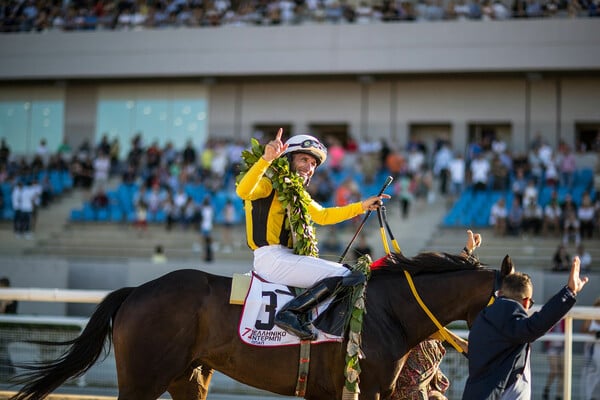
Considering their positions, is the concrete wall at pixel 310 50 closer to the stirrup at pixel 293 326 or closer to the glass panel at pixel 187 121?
the glass panel at pixel 187 121

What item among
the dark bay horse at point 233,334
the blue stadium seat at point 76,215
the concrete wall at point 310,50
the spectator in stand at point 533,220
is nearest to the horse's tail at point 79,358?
the dark bay horse at point 233,334

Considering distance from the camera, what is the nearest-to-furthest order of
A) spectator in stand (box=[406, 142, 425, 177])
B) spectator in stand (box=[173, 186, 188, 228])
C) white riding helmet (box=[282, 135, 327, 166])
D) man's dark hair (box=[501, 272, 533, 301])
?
man's dark hair (box=[501, 272, 533, 301]) → white riding helmet (box=[282, 135, 327, 166]) → spectator in stand (box=[173, 186, 188, 228]) → spectator in stand (box=[406, 142, 425, 177])

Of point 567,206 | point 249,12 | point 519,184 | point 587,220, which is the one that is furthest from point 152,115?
point 587,220

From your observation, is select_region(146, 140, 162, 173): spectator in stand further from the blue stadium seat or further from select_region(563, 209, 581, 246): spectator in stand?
select_region(563, 209, 581, 246): spectator in stand

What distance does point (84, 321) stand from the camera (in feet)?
25.6

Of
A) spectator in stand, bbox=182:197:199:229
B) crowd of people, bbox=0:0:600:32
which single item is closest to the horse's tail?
spectator in stand, bbox=182:197:199:229

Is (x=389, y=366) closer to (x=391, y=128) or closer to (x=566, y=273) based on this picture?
(x=566, y=273)

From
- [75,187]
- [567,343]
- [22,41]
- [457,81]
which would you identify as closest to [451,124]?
[457,81]

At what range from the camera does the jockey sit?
5367 millimetres

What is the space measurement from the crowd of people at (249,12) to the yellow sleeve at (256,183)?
59.8 ft

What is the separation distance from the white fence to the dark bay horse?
100 centimetres

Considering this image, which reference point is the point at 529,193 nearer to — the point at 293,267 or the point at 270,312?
the point at 293,267

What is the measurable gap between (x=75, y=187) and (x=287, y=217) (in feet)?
61.0

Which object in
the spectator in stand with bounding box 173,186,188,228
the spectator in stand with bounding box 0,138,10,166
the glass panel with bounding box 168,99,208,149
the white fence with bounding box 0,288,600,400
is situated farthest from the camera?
the glass panel with bounding box 168,99,208,149
